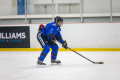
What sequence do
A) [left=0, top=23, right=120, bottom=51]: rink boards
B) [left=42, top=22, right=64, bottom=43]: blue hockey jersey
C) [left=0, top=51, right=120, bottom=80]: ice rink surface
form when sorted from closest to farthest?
[left=0, top=51, right=120, bottom=80]: ice rink surface → [left=42, top=22, right=64, bottom=43]: blue hockey jersey → [left=0, top=23, right=120, bottom=51]: rink boards

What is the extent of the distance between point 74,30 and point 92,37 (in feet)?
2.37

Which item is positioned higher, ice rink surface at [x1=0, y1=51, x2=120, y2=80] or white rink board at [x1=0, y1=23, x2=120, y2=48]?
white rink board at [x1=0, y1=23, x2=120, y2=48]

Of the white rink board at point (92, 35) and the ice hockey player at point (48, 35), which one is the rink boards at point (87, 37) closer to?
the white rink board at point (92, 35)

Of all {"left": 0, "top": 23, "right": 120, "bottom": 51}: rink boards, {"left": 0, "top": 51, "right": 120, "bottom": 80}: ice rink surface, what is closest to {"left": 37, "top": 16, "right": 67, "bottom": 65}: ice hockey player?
{"left": 0, "top": 51, "right": 120, "bottom": 80}: ice rink surface

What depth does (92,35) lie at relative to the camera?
25.9 ft

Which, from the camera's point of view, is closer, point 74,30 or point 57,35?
point 57,35

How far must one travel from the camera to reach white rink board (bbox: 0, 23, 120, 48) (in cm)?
775

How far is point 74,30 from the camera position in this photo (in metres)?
8.02

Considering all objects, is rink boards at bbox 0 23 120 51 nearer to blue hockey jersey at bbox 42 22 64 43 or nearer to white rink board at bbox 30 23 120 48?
white rink board at bbox 30 23 120 48

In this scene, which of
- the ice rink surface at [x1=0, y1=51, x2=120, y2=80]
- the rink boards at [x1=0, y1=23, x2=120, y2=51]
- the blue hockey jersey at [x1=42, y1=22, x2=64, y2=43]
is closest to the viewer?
the ice rink surface at [x1=0, y1=51, x2=120, y2=80]

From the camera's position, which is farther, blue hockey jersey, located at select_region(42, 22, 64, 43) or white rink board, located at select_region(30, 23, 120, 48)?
white rink board, located at select_region(30, 23, 120, 48)

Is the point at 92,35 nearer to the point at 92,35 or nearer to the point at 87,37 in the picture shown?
the point at 92,35

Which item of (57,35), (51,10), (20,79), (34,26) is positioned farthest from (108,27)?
(20,79)

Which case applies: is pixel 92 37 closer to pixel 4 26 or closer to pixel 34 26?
pixel 34 26
